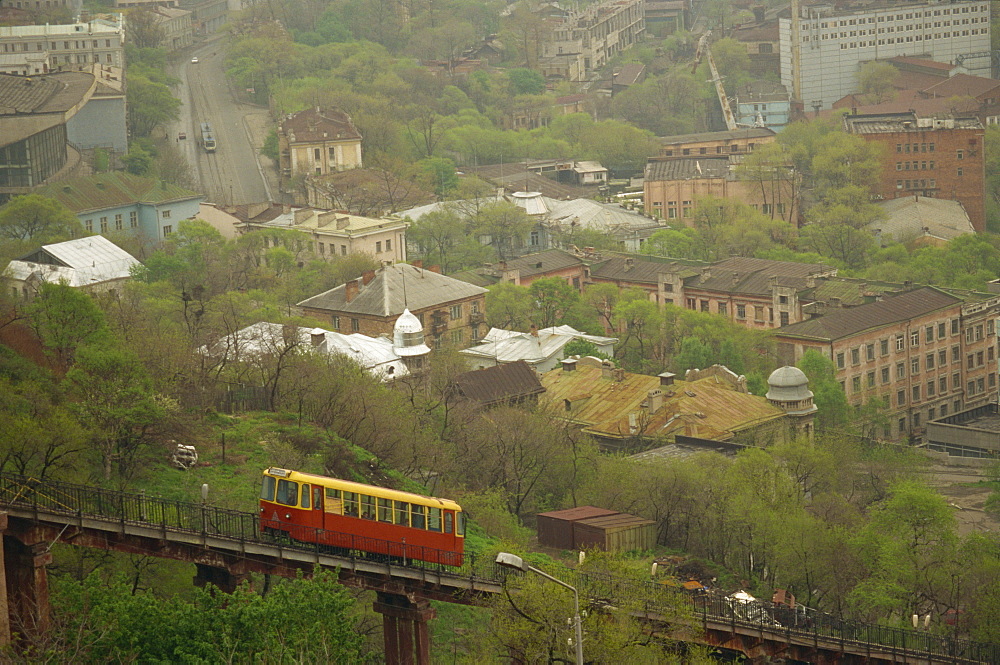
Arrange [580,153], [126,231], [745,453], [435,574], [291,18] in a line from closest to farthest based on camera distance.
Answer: [435,574], [745,453], [126,231], [580,153], [291,18]

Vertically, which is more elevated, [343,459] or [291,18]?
[291,18]

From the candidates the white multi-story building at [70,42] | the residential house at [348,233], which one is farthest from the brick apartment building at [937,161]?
the white multi-story building at [70,42]

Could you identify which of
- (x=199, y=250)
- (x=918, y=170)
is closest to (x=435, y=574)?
(x=199, y=250)

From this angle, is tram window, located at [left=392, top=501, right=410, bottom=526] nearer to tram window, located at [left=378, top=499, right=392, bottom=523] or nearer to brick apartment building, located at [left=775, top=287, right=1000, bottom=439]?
tram window, located at [left=378, top=499, right=392, bottom=523]


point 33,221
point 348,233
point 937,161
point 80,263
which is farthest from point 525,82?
point 80,263

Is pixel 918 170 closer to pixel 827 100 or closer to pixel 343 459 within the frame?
pixel 827 100

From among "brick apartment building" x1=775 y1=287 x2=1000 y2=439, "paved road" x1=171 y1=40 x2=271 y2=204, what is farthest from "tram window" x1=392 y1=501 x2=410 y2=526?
"paved road" x1=171 y1=40 x2=271 y2=204

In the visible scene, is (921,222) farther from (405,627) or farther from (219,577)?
(219,577)
